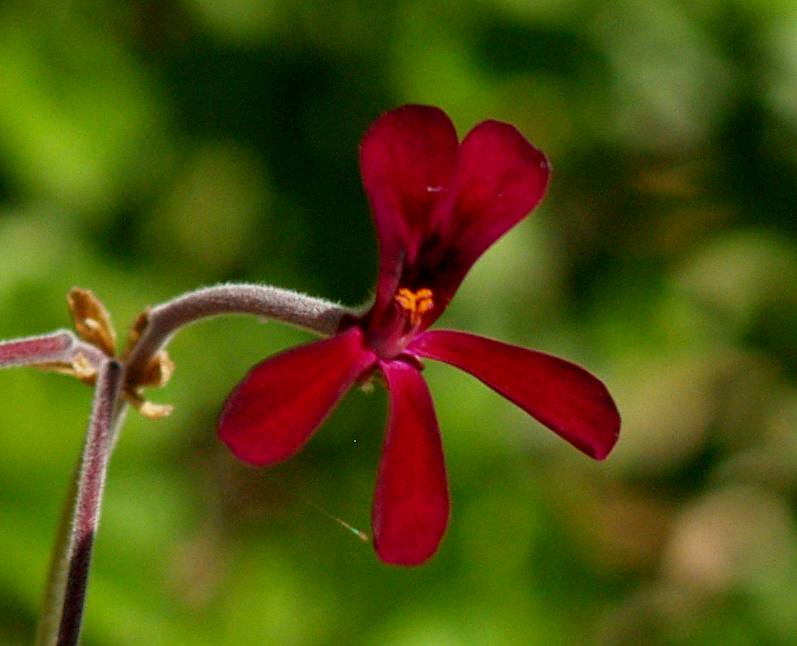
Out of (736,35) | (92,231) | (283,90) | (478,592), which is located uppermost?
(736,35)

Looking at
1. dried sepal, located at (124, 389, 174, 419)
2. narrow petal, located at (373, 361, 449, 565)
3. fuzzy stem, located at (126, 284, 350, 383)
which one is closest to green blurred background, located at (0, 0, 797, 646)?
dried sepal, located at (124, 389, 174, 419)

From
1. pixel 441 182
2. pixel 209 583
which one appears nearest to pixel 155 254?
pixel 209 583

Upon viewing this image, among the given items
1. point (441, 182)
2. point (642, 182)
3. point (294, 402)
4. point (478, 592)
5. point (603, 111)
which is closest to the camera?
point (294, 402)

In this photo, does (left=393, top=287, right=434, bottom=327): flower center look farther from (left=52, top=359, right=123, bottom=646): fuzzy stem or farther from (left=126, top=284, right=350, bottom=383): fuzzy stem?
(left=52, top=359, right=123, bottom=646): fuzzy stem

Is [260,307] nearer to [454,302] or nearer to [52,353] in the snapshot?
[52,353]

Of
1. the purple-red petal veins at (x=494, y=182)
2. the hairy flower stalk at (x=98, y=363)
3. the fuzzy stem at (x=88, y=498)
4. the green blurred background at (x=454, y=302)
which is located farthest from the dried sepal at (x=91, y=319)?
the green blurred background at (x=454, y=302)

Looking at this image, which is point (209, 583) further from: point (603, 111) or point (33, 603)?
point (603, 111)

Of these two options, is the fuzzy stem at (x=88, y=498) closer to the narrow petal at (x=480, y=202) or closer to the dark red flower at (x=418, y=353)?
the dark red flower at (x=418, y=353)
